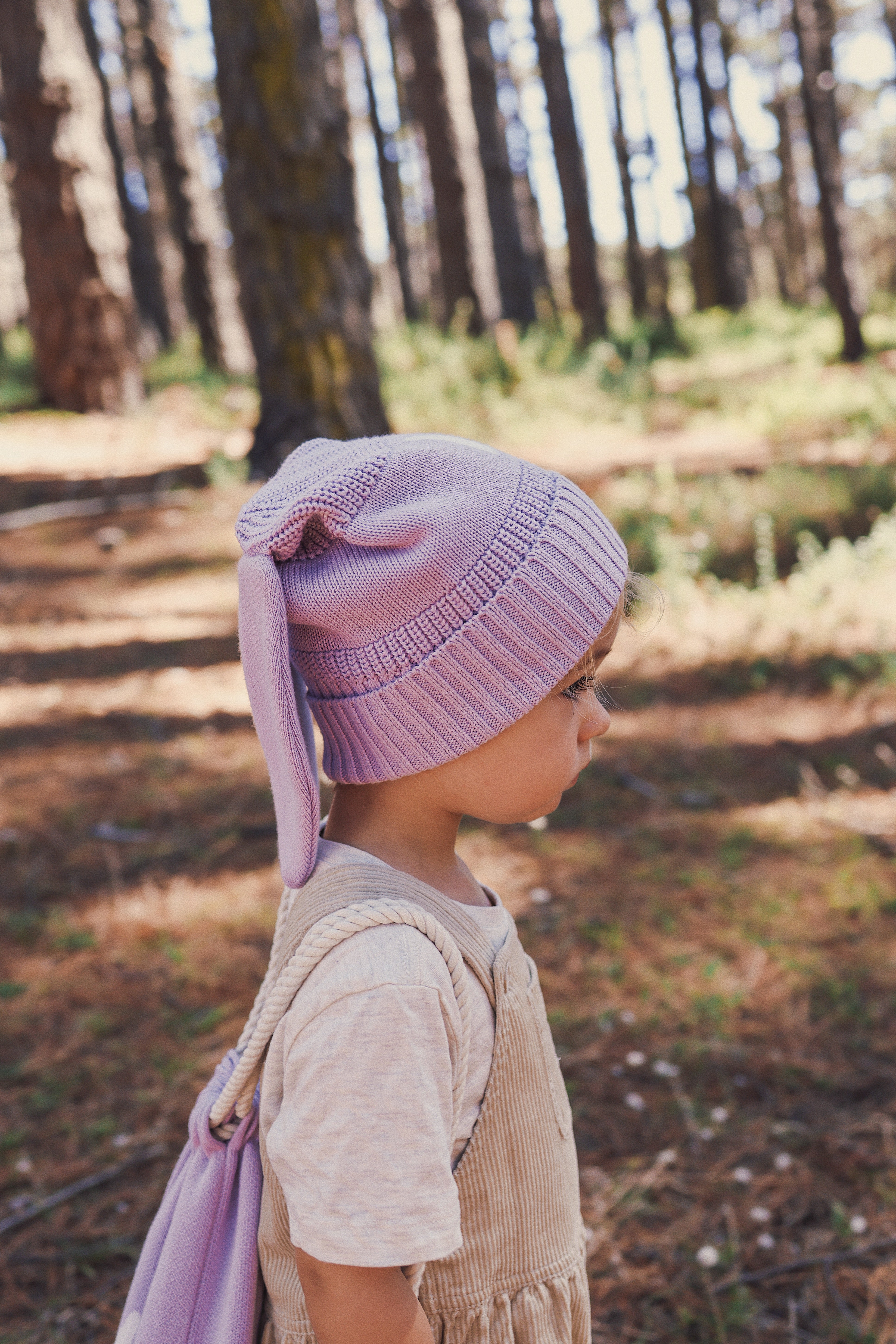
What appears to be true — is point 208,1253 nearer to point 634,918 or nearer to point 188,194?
point 634,918

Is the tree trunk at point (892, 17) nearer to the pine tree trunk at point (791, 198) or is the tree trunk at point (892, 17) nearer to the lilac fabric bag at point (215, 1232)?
Result: the pine tree trunk at point (791, 198)

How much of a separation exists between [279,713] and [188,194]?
16.1m

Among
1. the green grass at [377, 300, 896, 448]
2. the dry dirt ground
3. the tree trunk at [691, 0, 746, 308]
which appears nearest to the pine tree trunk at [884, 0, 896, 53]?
the tree trunk at [691, 0, 746, 308]

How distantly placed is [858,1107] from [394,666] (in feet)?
7.00

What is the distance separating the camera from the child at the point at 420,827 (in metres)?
1.14

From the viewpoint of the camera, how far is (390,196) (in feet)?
78.5

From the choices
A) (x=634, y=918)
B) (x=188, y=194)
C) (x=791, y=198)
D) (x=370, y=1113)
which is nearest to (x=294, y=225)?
(x=634, y=918)

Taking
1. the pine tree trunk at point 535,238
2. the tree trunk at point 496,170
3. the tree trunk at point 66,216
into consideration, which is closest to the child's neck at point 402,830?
the tree trunk at point 66,216

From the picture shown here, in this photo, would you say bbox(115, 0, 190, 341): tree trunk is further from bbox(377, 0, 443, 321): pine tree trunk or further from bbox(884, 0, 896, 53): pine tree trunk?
bbox(884, 0, 896, 53): pine tree trunk

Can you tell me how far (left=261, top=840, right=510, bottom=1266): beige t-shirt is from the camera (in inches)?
43.8

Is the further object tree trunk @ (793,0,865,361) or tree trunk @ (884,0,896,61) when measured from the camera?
tree trunk @ (884,0,896,61)

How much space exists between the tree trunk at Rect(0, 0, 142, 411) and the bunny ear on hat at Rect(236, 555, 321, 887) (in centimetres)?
912

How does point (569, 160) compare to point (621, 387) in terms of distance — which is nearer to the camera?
point (621, 387)

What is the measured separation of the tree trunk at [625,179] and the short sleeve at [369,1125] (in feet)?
73.8
